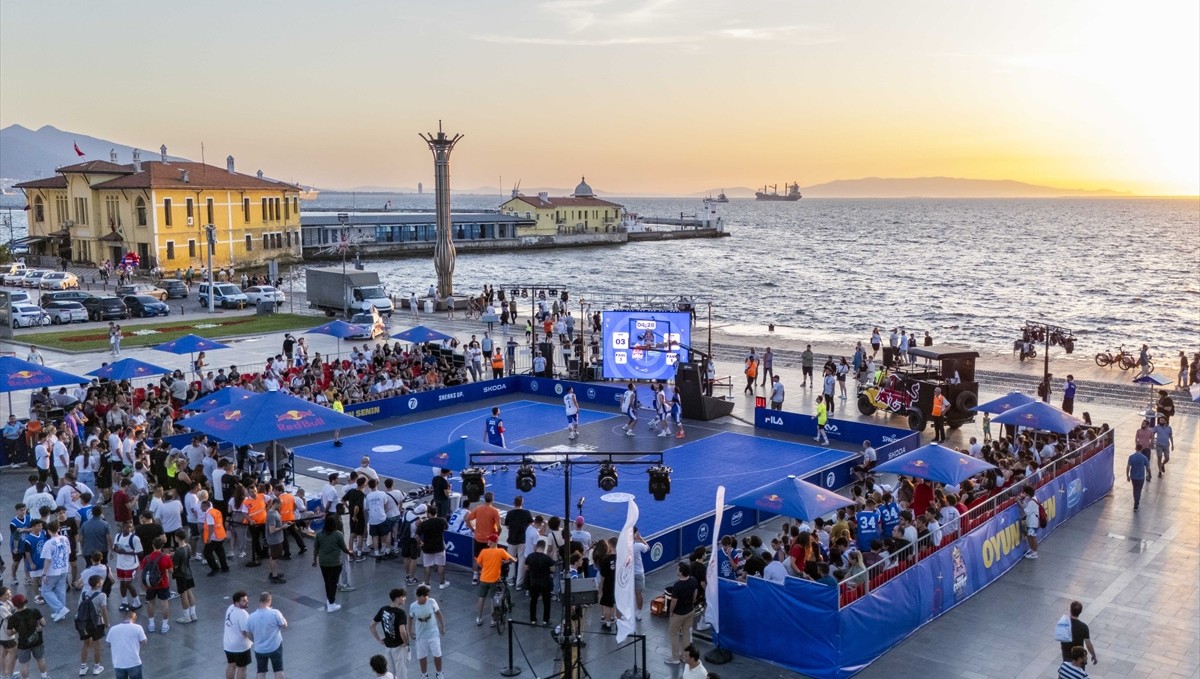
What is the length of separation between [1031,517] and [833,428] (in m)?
10.4

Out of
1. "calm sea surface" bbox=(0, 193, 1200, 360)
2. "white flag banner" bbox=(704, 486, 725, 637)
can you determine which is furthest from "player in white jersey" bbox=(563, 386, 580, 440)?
"calm sea surface" bbox=(0, 193, 1200, 360)

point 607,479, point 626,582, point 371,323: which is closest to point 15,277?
point 371,323

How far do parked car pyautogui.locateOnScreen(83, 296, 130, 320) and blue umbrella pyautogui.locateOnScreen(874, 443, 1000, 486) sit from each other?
46526mm

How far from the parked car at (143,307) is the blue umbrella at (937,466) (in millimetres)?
46242

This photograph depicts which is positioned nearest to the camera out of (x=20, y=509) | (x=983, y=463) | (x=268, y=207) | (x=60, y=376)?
(x=20, y=509)

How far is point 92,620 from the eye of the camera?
42.0 ft

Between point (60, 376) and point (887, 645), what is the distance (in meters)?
21.7

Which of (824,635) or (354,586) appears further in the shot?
(354,586)

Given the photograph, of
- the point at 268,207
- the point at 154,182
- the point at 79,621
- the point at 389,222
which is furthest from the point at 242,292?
the point at 389,222

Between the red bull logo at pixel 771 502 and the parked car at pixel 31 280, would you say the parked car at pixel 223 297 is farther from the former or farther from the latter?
the red bull logo at pixel 771 502

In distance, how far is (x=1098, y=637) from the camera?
14.5 m

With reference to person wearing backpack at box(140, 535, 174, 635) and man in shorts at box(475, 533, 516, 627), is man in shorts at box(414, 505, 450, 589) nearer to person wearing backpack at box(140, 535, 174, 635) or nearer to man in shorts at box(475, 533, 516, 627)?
man in shorts at box(475, 533, 516, 627)

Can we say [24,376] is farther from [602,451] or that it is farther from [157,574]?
[602,451]

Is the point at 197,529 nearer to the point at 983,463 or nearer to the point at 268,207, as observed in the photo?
the point at 983,463
